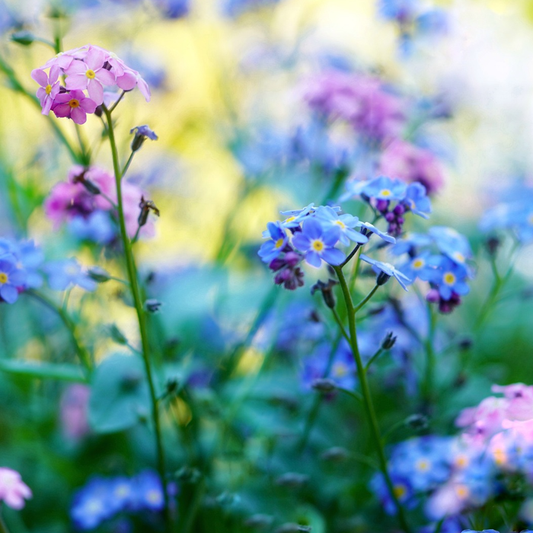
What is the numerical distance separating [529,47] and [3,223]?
201cm

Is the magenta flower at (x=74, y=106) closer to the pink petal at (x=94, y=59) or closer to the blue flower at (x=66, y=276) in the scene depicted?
the pink petal at (x=94, y=59)

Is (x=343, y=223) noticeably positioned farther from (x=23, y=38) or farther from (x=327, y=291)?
(x=23, y=38)

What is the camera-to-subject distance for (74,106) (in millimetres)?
692

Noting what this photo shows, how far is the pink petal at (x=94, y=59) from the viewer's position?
687 mm

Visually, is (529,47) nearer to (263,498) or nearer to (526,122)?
(526,122)

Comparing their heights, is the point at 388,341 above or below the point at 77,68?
below

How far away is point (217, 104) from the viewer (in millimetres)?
2021

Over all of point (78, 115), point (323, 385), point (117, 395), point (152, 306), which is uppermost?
point (78, 115)

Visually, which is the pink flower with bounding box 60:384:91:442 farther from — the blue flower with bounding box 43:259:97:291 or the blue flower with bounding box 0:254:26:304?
the blue flower with bounding box 0:254:26:304

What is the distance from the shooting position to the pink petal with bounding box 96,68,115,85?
680mm

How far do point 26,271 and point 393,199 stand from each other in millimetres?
510

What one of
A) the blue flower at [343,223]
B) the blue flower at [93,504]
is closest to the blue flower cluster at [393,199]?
the blue flower at [343,223]

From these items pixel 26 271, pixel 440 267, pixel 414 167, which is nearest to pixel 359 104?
pixel 414 167

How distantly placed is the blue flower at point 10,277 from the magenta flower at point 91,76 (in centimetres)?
24
